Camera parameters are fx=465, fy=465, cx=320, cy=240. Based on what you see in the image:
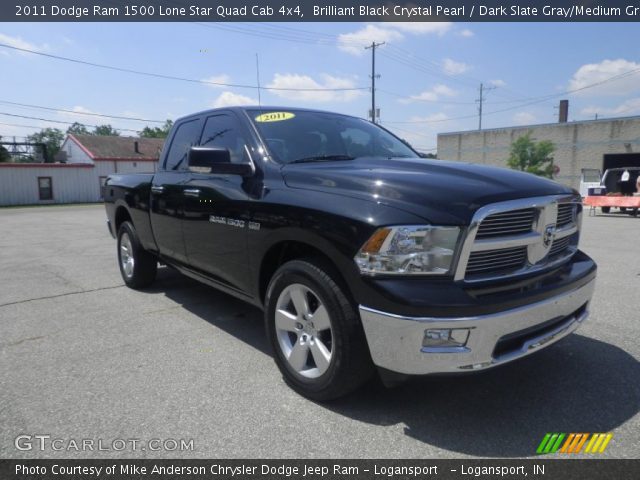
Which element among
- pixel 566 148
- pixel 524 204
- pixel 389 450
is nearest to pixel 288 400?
pixel 389 450

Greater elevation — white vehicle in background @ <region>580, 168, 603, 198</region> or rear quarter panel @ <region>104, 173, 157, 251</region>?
rear quarter panel @ <region>104, 173, 157, 251</region>

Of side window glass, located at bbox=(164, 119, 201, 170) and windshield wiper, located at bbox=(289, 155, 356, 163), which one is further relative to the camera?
side window glass, located at bbox=(164, 119, 201, 170)

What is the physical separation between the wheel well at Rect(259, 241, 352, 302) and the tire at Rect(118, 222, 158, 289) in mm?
2743

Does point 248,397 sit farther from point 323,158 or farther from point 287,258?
point 323,158

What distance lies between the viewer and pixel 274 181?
3209mm

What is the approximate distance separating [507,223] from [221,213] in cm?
209

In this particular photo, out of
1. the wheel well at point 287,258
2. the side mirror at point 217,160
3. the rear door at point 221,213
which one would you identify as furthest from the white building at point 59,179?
the wheel well at point 287,258

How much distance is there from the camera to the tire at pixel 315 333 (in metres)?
2.59

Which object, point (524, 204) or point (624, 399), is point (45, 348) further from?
point (624, 399)

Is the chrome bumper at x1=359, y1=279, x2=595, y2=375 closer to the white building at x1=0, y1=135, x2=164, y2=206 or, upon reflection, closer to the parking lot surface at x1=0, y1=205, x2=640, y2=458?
the parking lot surface at x1=0, y1=205, x2=640, y2=458

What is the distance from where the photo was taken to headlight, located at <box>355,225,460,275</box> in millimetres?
2387

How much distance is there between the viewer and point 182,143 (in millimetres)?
4801

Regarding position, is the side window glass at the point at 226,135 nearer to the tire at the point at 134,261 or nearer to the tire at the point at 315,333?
the tire at the point at 315,333

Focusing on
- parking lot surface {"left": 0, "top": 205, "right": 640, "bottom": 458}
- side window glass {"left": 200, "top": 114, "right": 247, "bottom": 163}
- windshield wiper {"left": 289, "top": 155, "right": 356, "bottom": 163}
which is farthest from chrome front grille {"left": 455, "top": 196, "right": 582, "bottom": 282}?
side window glass {"left": 200, "top": 114, "right": 247, "bottom": 163}
